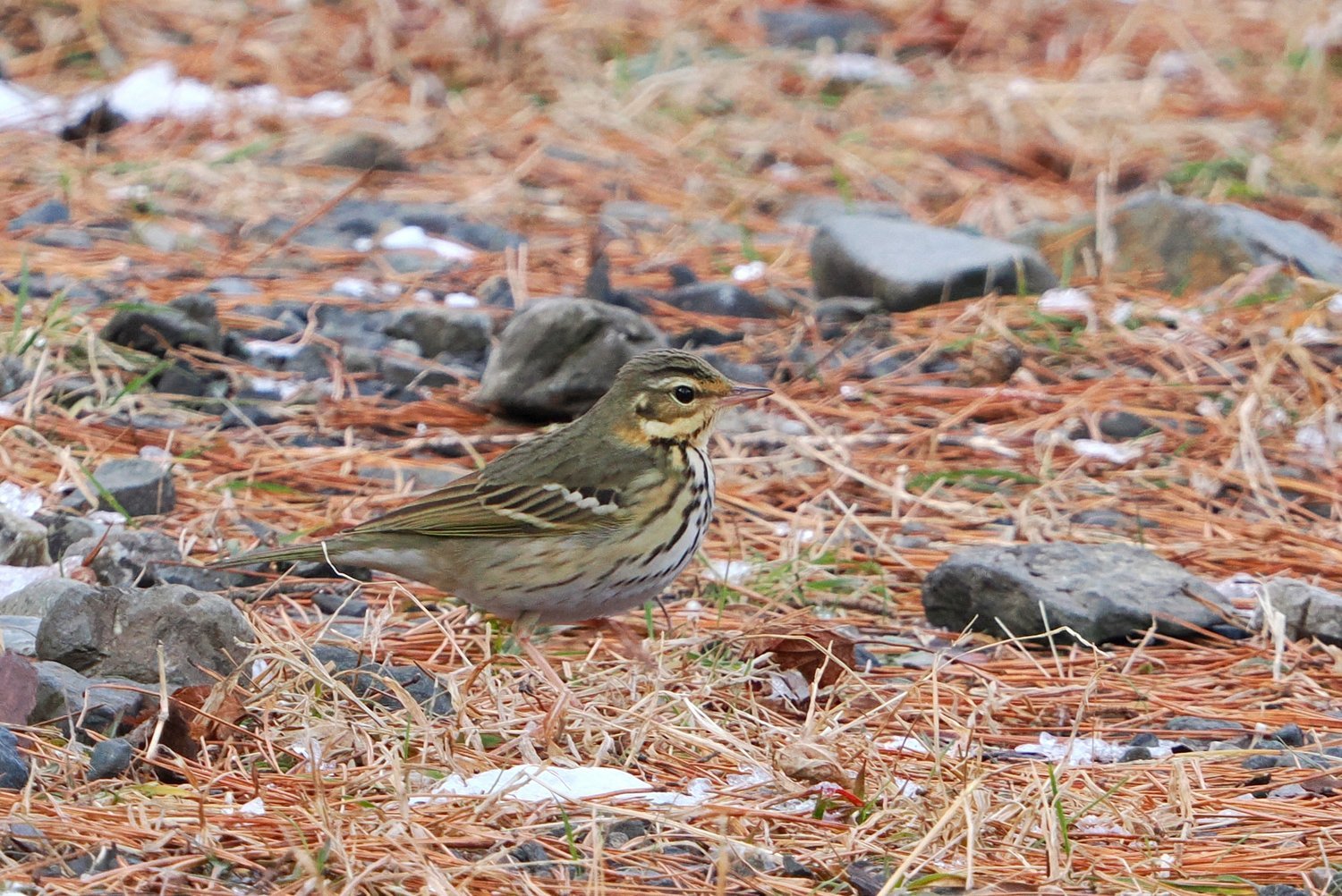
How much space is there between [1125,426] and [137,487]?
3.53m

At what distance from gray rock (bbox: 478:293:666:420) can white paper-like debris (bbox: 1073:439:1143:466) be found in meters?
1.66

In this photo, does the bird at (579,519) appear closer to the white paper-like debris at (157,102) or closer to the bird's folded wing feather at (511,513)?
the bird's folded wing feather at (511,513)

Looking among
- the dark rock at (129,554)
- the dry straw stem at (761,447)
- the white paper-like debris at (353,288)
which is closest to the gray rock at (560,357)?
the dry straw stem at (761,447)

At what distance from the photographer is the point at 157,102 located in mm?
10211

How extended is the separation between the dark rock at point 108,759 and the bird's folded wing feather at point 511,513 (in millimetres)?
1273

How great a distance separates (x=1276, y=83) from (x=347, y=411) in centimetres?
761

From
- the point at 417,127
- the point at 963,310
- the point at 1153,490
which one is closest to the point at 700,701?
the point at 1153,490

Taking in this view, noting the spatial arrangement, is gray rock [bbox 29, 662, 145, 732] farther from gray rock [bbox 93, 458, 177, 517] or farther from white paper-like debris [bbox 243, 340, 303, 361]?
white paper-like debris [bbox 243, 340, 303, 361]

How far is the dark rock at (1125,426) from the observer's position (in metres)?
6.53

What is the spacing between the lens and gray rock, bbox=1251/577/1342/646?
4855 mm

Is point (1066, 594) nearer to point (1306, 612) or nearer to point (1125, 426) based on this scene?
point (1306, 612)

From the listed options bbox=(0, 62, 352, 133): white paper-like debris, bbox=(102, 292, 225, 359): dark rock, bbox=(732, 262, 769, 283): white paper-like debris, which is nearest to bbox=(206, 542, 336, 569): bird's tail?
bbox=(102, 292, 225, 359): dark rock

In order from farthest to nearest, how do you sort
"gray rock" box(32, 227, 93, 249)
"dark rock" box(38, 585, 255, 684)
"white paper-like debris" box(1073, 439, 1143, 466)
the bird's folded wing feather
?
"gray rock" box(32, 227, 93, 249), "white paper-like debris" box(1073, 439, 1143, 466), the bird's folded wing feather, "dark rock" box(38, 585, 255, 684)

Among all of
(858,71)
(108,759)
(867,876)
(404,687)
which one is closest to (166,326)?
(404,687)
